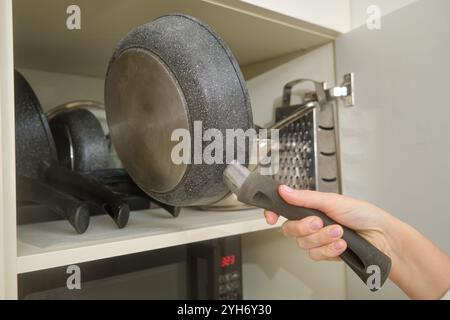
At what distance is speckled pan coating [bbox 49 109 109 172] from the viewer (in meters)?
0.67

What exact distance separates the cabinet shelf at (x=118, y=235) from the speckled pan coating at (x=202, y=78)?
3.5 inches

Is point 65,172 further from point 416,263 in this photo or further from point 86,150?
point 416,263

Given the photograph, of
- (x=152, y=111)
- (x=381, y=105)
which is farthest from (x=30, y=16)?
(x=381, y=105)

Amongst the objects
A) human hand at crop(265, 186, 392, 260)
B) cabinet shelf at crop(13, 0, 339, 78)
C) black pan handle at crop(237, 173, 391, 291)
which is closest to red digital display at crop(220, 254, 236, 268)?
human hand at crop(265, 186, 392, 260)

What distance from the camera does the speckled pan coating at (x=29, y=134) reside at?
0.54 metres

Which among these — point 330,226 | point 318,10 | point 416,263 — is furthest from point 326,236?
point 318,10

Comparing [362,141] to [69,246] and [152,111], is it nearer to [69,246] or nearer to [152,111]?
[152,111]

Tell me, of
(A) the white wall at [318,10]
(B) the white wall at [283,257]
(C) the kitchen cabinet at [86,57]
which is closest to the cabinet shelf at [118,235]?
(C) the kitchen cabinet at [86,57]

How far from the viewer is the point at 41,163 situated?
0.55 meters

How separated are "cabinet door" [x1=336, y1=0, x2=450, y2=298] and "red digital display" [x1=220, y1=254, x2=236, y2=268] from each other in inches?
9.4

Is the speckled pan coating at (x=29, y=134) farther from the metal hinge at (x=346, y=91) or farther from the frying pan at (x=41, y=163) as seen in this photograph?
the metal hinge at (x=346, y=91)

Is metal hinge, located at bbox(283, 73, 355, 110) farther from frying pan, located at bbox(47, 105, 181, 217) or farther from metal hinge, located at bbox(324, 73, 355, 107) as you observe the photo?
frying pan, located at bbox(47, 105, 181, 217)

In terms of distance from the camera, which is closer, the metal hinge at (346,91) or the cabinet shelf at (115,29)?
the cabinet shelf at (115,29)
